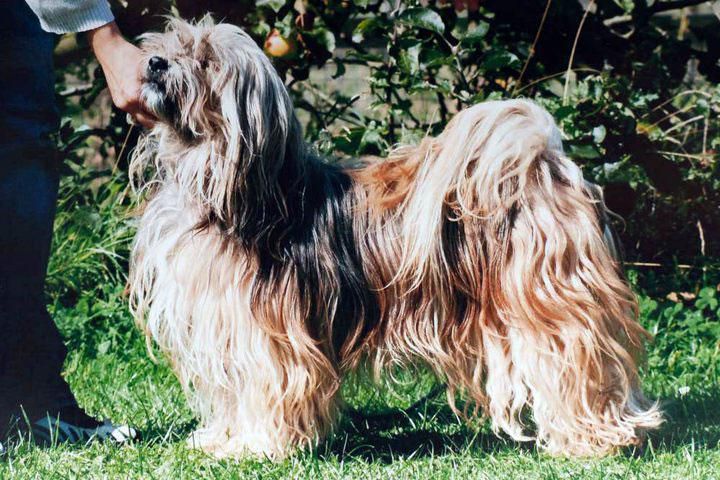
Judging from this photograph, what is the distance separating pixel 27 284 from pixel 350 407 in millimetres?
1266

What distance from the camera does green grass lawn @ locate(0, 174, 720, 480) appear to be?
11.0 feet

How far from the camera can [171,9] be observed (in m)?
4.85

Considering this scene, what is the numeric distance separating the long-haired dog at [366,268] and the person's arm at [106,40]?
0.10 meters

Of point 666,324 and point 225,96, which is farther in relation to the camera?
point 666,324

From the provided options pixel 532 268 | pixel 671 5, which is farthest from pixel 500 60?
pixel 532 268

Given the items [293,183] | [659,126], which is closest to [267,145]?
[293,183]

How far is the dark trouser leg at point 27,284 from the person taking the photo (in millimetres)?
3602

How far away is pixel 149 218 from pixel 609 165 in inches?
88.8

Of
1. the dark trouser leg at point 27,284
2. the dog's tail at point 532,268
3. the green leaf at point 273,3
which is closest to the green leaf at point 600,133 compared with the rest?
the dog's tail at point 532,268

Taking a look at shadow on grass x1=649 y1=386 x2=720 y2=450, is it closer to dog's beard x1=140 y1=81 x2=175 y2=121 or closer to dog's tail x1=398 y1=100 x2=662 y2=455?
dog's tail x1=398 y1=100 x2=662 y2=455

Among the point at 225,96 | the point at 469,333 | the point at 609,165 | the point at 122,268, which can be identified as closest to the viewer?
the point at 225,96

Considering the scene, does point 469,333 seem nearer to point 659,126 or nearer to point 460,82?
point 460,82

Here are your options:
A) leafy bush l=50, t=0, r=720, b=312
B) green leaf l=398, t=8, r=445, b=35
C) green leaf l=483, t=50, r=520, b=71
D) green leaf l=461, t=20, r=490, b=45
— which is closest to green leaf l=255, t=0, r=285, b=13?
leafy bush l=50, t=0, r=720, b=312

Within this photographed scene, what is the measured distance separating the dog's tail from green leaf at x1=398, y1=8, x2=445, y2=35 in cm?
107
